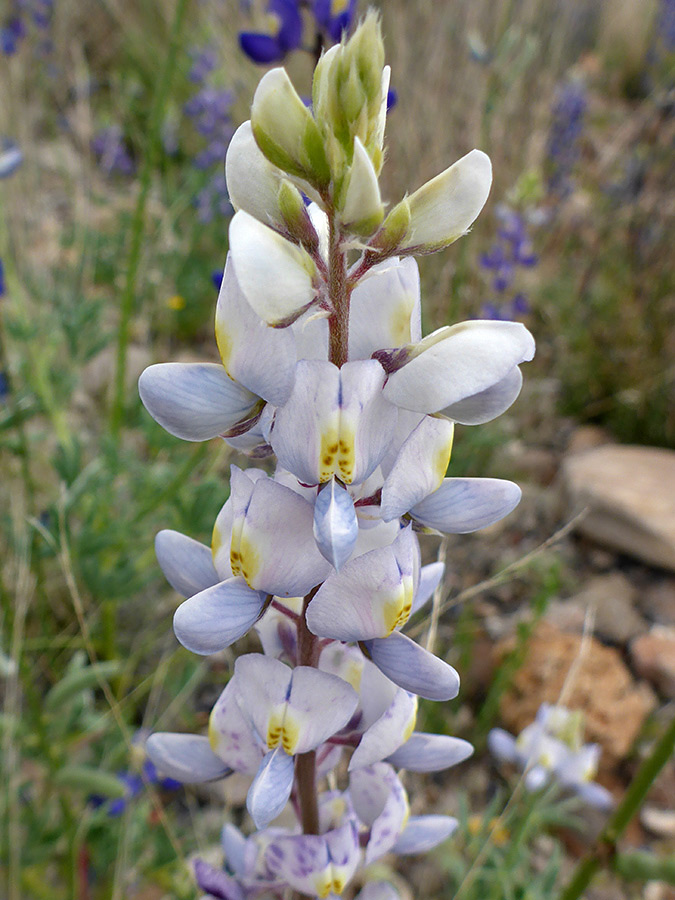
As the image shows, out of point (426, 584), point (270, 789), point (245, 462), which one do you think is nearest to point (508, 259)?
point (245, 462)

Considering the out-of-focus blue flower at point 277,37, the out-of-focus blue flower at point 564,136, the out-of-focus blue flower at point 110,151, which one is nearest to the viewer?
the out-of-focus blue flower at point 277,37

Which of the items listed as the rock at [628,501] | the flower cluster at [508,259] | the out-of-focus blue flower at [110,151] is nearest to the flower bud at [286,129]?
the rock at [628,501]

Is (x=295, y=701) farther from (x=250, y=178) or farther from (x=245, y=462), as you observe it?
(x=245, y=462)

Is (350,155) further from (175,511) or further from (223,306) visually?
(175,511)

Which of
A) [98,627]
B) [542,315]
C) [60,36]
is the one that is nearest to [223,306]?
[98,627]

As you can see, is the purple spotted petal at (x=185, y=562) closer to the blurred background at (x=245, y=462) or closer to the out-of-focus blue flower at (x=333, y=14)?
the blurred background at (x=245, y=462)

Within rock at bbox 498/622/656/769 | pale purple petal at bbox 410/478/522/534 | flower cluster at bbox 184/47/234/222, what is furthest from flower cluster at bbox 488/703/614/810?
flower cluster at bbox 184/47/234/222
